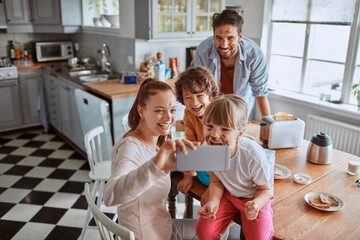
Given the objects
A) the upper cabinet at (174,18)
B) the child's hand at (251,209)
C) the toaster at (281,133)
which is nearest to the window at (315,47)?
the upper cabinet at (174,18)

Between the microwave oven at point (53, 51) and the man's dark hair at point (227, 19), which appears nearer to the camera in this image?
the man's dark hair at point (227, 19)

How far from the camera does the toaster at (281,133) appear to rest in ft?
6.41

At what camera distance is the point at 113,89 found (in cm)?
317

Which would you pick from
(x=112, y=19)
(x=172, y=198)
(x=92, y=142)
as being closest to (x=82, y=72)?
(x=112, y=19)

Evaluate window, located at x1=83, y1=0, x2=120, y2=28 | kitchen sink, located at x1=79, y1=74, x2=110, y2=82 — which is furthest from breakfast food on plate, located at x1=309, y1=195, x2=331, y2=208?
window, located at x1=83, y1=0, x2=120, y2=28

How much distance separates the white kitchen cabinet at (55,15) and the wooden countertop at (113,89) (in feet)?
4.57

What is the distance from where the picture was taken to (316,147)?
182 centimetres

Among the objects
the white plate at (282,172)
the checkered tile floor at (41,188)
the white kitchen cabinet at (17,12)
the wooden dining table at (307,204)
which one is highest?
the white kitchen cabinet at (17,12)

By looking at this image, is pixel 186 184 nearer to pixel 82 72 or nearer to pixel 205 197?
pixel 205 197

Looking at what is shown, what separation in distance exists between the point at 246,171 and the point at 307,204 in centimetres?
38

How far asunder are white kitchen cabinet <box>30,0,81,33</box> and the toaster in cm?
333

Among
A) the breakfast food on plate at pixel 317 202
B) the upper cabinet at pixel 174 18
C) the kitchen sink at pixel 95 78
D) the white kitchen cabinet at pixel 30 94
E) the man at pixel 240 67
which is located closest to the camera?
the breakfast food on plate at pixel 317 202

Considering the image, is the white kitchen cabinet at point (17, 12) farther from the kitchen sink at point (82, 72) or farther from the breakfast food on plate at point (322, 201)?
the breakfast food on plate at point (322, 201)

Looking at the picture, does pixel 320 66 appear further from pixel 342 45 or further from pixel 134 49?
pixel 134 49
